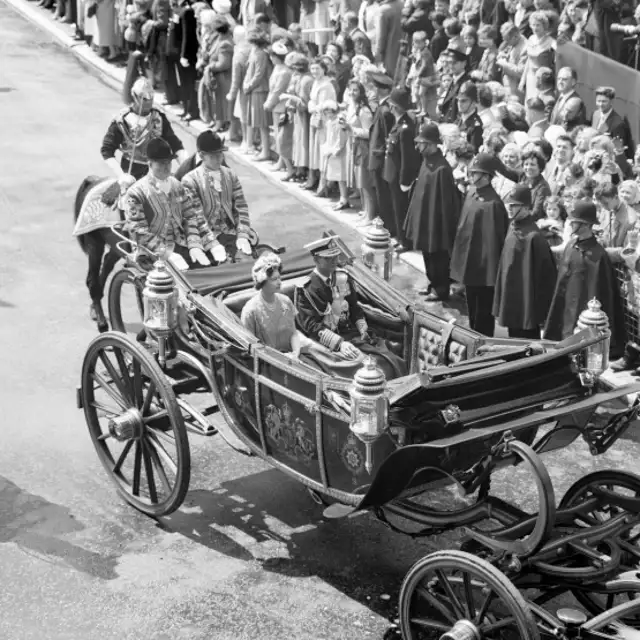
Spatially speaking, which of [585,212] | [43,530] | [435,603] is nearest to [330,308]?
[585,212]

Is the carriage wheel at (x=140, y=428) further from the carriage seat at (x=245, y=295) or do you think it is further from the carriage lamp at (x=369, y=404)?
the carriage lamp at (x=369, y=404)

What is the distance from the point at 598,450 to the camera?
8.05 metres

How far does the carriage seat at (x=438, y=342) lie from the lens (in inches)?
337

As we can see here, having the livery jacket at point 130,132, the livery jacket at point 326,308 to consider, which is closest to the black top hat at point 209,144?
the livery jacket at point 326,308

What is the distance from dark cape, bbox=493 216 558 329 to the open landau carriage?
168 centimetres

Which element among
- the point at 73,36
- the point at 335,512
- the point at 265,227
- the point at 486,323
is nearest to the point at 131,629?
the point at 335,512

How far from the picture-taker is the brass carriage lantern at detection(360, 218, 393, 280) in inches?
379

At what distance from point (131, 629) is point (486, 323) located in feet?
17.1

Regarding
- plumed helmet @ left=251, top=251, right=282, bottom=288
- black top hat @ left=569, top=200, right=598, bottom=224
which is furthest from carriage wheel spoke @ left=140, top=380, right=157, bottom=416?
black top hat @ left=569, top=200, right=598, bottom=224

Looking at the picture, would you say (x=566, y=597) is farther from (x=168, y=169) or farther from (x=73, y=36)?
(x=73, y=36)

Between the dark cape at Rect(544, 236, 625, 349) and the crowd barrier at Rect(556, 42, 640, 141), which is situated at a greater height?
the crowd barrier at Rect(556, 42, 640, 141)

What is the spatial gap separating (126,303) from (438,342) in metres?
5.16

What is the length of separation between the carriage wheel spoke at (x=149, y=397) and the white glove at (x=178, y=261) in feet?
3.83

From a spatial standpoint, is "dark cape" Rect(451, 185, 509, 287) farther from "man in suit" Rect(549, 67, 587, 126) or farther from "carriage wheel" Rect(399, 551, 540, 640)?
"carriage wheel" Rect(399, 551, 540, 640)
